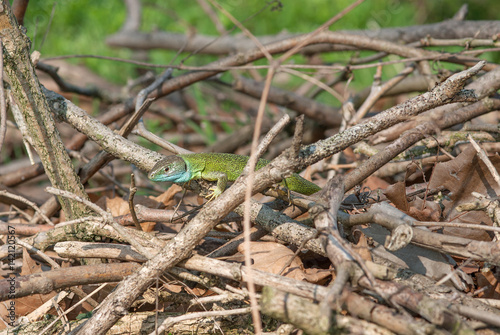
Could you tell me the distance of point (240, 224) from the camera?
304cm

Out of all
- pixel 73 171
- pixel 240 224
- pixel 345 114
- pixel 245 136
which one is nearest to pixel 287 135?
pixel 245 136

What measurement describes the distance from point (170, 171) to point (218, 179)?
0.36m

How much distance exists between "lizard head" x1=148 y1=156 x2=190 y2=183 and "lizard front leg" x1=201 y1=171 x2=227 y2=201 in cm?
16

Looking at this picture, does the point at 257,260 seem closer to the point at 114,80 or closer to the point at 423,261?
the point at 423,261

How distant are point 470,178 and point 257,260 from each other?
1436 millimetres

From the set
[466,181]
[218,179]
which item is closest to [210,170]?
[218,179]

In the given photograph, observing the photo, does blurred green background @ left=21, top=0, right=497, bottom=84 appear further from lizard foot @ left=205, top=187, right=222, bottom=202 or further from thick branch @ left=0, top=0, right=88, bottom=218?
thick branch @ left=0, top=0, right=88, bottom=218

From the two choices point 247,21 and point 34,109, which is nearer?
point 34,109

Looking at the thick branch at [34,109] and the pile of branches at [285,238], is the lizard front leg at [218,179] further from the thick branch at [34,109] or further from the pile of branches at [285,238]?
the thick branch at [34,109]

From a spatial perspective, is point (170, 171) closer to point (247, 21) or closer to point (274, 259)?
point (274, 259)

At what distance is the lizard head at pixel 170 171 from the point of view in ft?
9.75

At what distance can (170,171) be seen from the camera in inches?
125

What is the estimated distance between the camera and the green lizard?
310 centimetres

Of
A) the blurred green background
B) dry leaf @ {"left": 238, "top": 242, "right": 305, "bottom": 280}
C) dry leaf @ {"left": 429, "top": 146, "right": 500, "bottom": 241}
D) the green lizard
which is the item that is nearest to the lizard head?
the green lizard
